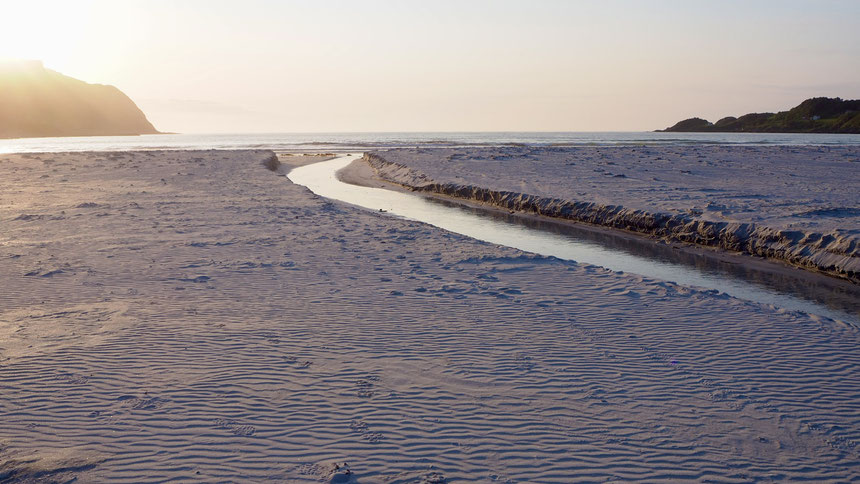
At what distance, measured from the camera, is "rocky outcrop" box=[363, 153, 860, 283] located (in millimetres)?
12414

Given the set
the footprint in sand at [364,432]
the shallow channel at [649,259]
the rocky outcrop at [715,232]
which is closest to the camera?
the footprint in sand at [364,432]

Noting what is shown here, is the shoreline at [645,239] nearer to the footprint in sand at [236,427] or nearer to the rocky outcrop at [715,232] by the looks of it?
the rocky outcrop at [715,232]

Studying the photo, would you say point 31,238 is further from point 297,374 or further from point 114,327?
point 297,374

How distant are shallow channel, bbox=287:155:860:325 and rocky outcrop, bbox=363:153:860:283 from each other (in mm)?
509

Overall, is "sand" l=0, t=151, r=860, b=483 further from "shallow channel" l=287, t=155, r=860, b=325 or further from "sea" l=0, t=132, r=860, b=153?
"sea" l=0, t=132, r=860, b=153

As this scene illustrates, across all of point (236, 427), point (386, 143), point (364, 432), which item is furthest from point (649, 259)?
point (386, 143)

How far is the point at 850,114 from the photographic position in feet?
458

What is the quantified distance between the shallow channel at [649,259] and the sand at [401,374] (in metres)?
1.40

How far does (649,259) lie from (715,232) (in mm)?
2618

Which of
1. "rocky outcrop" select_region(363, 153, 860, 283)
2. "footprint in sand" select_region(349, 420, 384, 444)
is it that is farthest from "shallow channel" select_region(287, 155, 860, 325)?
"footprint in sand" select_region(349, 420, 384, 444)

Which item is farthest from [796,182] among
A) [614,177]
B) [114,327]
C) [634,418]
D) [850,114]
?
[850,114]

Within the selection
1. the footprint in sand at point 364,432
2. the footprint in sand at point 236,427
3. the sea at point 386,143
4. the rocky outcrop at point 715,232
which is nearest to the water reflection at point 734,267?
the rocky outcrop at point 715,232

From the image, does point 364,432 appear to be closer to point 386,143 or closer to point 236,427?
point 236,427

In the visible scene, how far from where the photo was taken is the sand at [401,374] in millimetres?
4941
